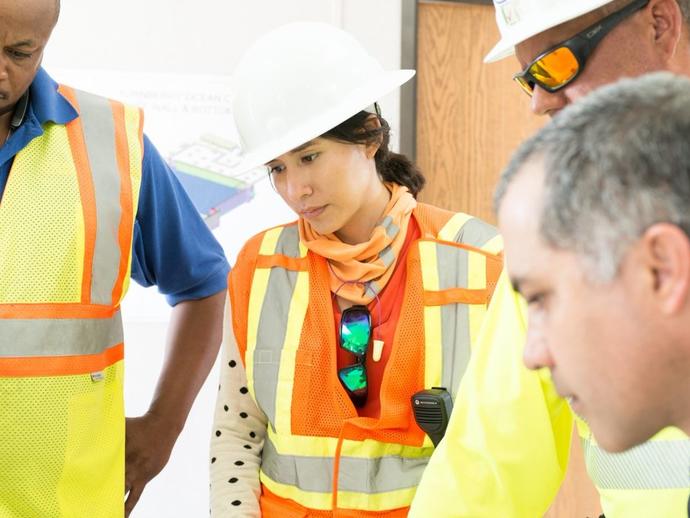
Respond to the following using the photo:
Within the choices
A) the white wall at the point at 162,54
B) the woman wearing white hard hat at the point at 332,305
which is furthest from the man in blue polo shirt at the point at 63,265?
the white wall at the point at 162,54

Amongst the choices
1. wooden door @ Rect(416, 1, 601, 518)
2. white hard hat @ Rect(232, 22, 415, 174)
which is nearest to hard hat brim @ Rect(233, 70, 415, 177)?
white hard hat @ Rect(232, 22, 415, 174)

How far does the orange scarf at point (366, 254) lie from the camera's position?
1.81 meters

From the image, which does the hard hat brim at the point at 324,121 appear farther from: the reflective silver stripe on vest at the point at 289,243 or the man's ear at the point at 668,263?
the man's ear at the point at 668,263

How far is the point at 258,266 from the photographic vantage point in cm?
188

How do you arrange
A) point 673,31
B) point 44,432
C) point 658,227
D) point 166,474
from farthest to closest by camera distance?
1. point 166,474
2. point 44,432
3. point 673,31
4. point 658,227

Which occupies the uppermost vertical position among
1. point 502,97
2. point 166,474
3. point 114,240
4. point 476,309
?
point 502,97

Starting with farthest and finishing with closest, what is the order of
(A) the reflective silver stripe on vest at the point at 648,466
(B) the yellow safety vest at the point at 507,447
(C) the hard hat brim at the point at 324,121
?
1. (C) the hard hat brim at the point at 324,121
2. (B) the yellow safety vest at the point at 507,447
3. (A) the reflective silver stripe on vest at the point at 648,466

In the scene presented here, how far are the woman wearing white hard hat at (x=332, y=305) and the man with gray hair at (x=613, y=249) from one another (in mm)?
833

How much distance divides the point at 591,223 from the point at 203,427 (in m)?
2.83

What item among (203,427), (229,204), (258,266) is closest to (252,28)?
(229,204)

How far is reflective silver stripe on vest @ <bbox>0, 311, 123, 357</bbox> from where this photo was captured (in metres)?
1.62

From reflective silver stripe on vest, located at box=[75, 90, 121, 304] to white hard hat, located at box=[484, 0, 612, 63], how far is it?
30.5 inches

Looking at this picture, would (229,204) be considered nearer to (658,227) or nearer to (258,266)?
(258,266)

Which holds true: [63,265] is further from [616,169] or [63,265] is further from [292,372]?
[616,169]
